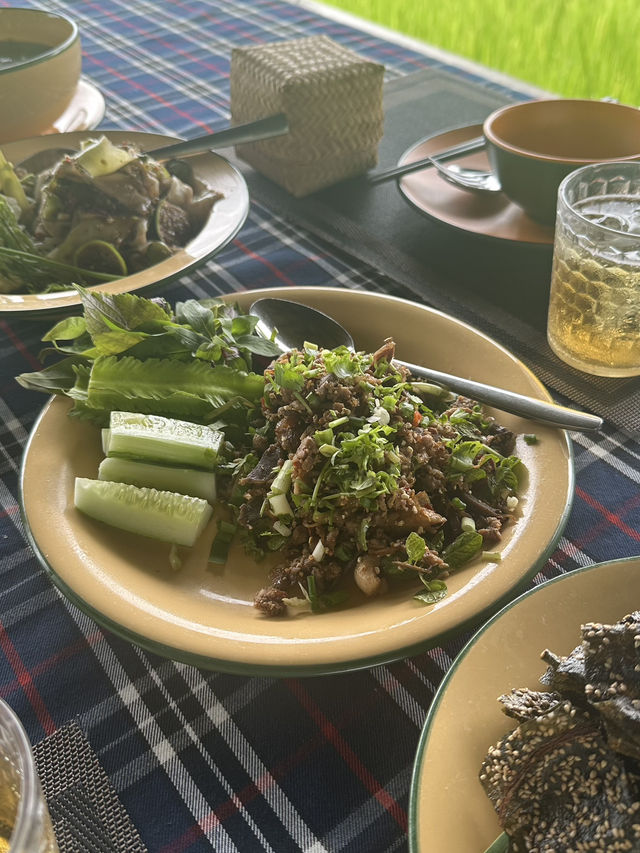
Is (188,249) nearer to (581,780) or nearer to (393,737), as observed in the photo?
(393,737)

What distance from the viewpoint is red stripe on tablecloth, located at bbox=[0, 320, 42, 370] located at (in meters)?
1.80

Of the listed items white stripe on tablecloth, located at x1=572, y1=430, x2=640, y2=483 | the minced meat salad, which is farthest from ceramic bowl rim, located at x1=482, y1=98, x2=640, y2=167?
the minced meat salad

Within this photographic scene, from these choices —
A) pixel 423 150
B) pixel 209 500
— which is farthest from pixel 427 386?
pixel 423 150

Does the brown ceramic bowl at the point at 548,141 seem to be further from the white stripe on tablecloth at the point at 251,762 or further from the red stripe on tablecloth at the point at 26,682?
the red stripe on tablecloth at the point at 26,682

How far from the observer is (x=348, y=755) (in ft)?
3.40

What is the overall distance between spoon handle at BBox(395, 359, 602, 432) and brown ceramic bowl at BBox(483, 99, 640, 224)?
746 millimetres

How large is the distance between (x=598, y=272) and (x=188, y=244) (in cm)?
102

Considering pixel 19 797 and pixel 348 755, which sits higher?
pixel 19 797

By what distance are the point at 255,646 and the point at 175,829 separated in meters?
0.26

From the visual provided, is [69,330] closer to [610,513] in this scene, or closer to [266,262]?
[266,262]

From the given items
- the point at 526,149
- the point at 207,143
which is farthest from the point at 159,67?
the point at 526,149

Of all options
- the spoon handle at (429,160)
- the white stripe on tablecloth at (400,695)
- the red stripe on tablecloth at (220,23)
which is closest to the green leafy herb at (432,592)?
the white stripe on tablecloth at (400,695)

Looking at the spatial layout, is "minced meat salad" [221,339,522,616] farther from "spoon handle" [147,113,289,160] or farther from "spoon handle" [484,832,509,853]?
"spoon handle" [147,113,289,160]

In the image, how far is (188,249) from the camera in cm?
186
